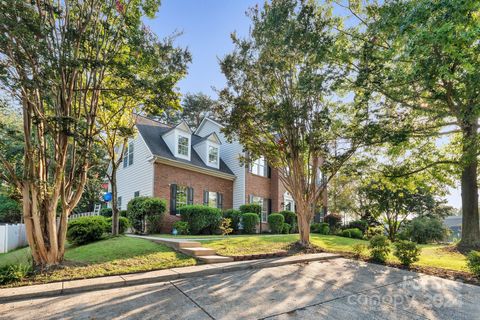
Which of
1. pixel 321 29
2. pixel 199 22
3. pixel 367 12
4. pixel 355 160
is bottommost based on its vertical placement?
pixel 355 160

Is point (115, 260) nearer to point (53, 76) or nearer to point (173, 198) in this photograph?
point (53, 76)

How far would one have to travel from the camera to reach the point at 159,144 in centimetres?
1586

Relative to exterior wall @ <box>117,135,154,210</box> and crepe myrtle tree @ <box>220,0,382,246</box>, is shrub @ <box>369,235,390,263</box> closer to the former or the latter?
crepe myrtle tree @ <box>220,0,382,246</box>

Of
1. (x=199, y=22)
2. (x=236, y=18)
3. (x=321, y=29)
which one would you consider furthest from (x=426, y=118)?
(x=199, y=22)

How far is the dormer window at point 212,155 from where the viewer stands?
18.0 meters

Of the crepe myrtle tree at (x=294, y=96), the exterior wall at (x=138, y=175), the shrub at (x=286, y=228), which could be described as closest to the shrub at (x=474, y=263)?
the crepe myrtle tree at (x=294, y=96)

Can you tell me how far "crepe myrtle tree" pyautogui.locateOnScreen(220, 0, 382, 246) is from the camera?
8391 millimetres

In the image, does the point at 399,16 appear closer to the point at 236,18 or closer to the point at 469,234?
the point at 236,18

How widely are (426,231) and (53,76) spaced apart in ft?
78.7

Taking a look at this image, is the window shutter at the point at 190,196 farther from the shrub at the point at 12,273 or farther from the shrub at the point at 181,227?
the shrub at the point at 12,273

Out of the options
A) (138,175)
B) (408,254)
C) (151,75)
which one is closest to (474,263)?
(408,254)

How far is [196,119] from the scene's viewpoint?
31969 millimetres

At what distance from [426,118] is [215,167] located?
38.6 ft

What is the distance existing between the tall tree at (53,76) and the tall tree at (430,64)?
635cm
